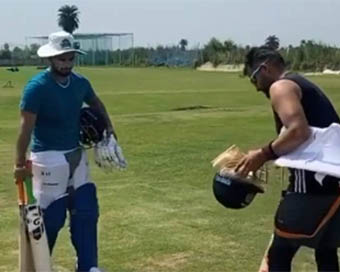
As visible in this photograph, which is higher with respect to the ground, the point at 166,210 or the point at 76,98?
the point at 76,98

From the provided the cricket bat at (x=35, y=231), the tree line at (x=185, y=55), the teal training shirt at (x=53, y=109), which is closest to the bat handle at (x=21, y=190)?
the cricket bat at (x=35, y=231)

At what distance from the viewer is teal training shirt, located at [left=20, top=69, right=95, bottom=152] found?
581 centimetres

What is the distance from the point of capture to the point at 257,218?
8797 mm

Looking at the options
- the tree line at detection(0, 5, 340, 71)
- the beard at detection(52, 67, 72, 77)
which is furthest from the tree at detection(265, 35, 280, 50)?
the tree line at detection(0, 5, 340, 71)

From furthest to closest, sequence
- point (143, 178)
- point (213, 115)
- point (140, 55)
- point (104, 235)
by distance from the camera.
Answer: point (140, 55) < point (213, 115) < point (143, 178) < point (104, 235)

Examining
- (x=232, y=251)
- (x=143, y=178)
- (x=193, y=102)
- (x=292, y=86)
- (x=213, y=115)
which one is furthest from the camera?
(x=193, y=102)

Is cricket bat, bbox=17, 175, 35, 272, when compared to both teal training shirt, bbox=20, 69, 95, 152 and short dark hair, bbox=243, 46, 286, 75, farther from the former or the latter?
short dark hair, bbox=243, 46, 286, 75

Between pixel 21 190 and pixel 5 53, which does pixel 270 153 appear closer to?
pixel 21 190

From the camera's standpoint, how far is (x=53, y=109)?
5.87m

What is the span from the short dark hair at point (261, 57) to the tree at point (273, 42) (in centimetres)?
12

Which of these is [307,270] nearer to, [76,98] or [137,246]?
[137,246]

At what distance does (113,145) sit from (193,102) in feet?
77.2

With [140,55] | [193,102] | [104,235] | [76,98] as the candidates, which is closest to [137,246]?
[104,235]

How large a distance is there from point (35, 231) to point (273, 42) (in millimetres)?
2080
